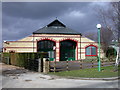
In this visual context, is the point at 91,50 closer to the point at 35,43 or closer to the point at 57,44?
the point at 57,44

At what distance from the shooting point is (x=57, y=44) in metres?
37.0

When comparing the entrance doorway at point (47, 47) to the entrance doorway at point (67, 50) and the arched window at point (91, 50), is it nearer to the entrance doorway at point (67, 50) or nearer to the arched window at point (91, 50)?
the entrance doorway at point (67, 50)

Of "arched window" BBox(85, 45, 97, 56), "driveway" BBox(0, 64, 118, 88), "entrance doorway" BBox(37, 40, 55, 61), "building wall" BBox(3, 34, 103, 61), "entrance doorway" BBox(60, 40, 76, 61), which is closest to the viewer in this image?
"driveway" BBox(0, 64, 118, 88)

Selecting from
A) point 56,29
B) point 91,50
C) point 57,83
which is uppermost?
point 56,29

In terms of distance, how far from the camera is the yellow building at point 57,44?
35.9 meters

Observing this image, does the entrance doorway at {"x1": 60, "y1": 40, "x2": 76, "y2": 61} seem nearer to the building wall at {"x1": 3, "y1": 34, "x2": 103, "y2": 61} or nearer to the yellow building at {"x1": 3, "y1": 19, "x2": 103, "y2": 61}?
the yellow building at {"x1": 3, "y1": 19, "x2": 103, "y2": 61}

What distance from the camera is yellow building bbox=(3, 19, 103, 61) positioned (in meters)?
35.9

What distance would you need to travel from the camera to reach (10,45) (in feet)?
118

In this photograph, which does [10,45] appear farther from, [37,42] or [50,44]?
[50,44]

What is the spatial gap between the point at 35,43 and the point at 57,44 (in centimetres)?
436

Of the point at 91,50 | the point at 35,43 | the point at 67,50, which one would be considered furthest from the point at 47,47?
the point at 91,50

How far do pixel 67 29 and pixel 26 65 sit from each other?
67.3ft

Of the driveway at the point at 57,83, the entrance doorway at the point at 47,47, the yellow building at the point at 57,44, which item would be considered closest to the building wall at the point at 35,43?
the yellow building at the point at 57,44

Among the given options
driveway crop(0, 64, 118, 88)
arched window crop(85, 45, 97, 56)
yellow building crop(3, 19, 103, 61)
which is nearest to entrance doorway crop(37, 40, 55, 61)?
yellow building crop(3, 19, 103, 61)
